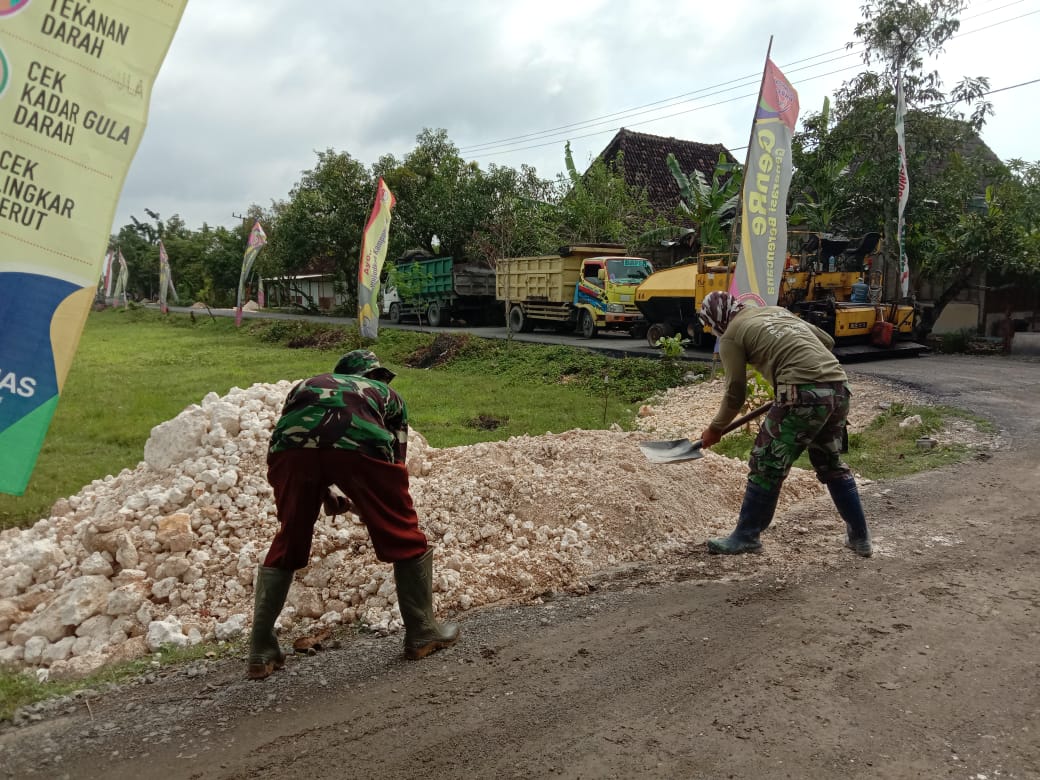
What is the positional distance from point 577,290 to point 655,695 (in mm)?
16435

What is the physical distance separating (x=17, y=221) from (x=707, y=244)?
1851 centimetres

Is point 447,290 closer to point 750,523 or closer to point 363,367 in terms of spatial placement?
point 750,523

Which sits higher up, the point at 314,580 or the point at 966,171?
the point at 966,171

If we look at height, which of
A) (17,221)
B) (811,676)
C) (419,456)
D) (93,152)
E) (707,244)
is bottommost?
(811,676)

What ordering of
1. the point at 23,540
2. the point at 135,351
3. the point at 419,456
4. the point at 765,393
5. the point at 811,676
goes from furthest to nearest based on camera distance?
the point at 135,351 → the point at 765,393 → the point at 419,456 → the point at 23,540 → the point at 811,676

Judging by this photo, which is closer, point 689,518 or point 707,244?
point 689,518

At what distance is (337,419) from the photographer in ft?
10.2

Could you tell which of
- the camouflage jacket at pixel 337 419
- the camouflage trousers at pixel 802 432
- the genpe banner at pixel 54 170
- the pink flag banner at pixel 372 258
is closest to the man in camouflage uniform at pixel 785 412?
the camouflage trousers at pixel 802 432

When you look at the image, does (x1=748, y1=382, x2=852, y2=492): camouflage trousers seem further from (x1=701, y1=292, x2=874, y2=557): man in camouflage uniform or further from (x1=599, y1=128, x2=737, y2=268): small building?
(x1=599, y1=128, x2=737, y2=268): small building

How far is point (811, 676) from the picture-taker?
3.09 m

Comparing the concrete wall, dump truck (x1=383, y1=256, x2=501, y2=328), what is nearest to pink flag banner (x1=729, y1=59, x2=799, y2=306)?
the concrete wall

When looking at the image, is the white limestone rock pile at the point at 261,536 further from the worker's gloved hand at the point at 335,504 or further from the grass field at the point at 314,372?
the grass field at the point at 314,372

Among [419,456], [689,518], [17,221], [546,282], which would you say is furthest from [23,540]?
[546,282]

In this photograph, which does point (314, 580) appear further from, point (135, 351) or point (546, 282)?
point (135, 351)
